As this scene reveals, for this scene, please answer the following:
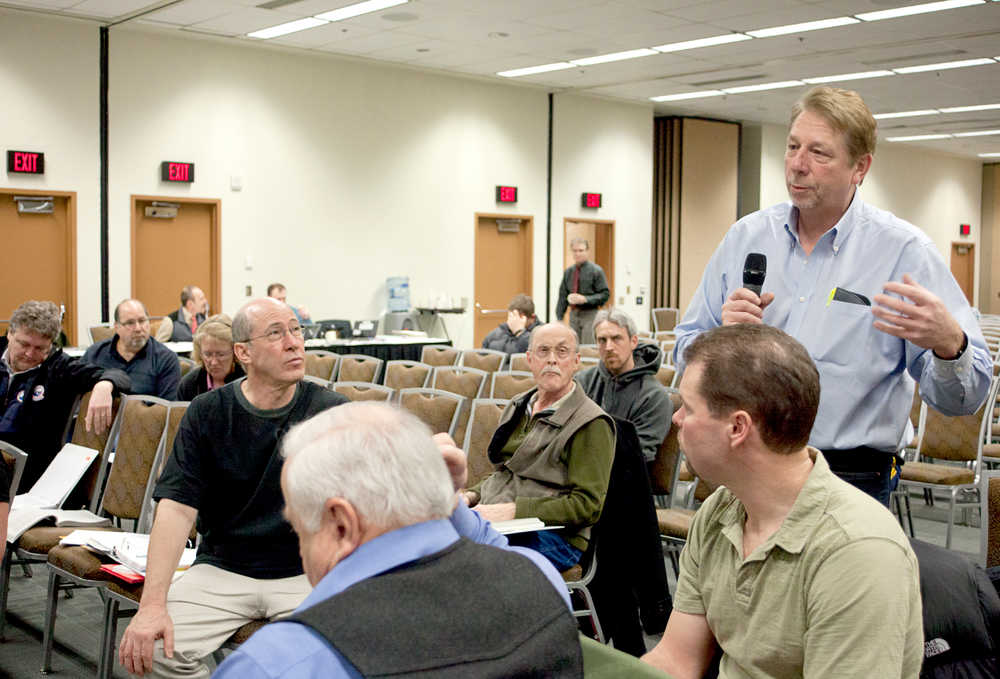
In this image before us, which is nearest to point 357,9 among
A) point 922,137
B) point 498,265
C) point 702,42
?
point 702,42

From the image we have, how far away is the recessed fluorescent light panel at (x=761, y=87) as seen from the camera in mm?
13777

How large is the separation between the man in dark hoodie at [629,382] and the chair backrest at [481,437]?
24.8 inches

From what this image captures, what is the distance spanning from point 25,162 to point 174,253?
1.87m

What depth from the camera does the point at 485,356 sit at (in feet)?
24.2

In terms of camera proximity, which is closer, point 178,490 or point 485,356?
point 178,490

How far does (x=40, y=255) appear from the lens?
1029cm

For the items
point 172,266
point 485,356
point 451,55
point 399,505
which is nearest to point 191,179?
point 172,266

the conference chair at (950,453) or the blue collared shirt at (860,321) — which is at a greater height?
the blue collared shirt at (860,321)

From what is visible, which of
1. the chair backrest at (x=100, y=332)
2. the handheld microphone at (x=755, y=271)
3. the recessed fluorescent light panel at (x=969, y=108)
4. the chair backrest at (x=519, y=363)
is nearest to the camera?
the handheld microphone at (x=755, y=271)

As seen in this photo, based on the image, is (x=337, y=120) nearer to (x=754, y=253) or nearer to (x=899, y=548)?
(x=754, y=253)

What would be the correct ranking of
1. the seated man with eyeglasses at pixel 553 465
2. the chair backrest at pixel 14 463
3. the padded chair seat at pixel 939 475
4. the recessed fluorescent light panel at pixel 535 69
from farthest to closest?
the recessed fluorescent light panel at pixel 535 69, the padded chair seat at pixel 939 475, the chair backrest at pixel 14 463, the seated man with eyeglasses at pixel 553 465

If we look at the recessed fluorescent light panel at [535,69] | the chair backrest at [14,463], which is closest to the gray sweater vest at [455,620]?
the chair backrest at [14,463]

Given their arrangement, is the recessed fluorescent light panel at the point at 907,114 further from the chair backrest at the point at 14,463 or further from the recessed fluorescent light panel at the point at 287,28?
the chair backrest at the point at 14,463

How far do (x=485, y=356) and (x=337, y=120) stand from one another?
6.02 meters
